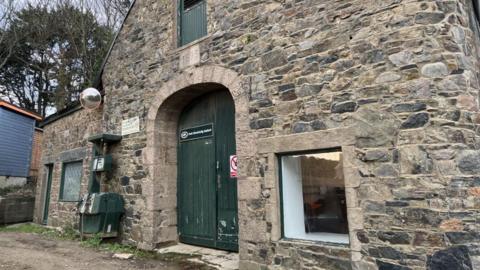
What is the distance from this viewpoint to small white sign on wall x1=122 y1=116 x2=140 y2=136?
6552 millimetres

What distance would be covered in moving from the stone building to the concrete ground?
1.05ft

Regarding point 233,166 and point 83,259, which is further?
point 233,166

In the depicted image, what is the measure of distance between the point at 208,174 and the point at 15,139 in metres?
11.8

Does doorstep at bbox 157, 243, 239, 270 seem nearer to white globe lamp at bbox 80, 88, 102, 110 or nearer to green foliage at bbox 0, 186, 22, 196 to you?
white globe lamp at bbox 80, 88, 102, 110

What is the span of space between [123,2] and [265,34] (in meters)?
13.9

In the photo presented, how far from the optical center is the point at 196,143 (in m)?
6.17

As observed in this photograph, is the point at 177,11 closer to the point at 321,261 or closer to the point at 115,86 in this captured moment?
the point at 115,86

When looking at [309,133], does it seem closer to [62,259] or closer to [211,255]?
[211,255]

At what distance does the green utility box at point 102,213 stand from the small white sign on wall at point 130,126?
4.01 ft

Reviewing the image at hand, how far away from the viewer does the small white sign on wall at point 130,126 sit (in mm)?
6552

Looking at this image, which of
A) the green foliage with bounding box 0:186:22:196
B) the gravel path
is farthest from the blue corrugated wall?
the gravel path

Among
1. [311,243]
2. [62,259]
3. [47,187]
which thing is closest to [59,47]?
[47,187]

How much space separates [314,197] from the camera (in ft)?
14.1

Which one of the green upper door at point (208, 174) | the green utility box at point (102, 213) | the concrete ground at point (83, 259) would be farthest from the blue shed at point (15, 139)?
the green upper door at point (208, 174)
